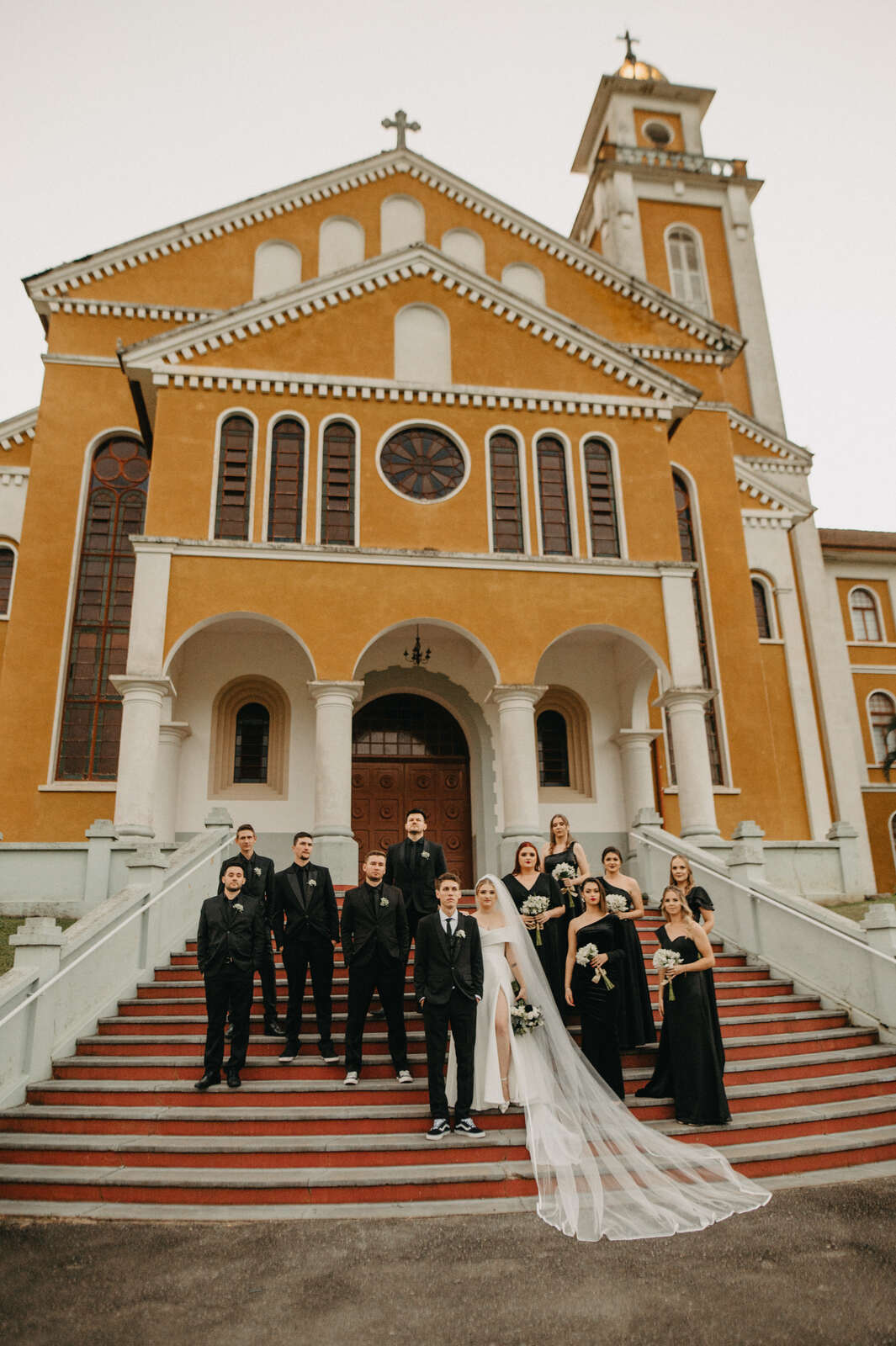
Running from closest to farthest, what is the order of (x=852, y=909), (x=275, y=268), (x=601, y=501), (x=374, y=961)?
1. (x=374, y=961)
2. (x=852, y=909)
3. (x=601, y=501)
4. (x=275, y=268)

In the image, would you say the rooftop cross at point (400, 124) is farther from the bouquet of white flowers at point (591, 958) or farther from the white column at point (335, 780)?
the bouquet of white flowers at point (591, 958)

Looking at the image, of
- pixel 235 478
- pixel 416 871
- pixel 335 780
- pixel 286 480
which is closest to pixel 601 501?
pixel 286 480

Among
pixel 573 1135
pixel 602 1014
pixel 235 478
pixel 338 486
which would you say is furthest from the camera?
pixel 338 486

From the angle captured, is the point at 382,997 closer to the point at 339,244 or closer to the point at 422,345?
the point at 422,345

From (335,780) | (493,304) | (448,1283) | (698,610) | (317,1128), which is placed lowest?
(448,1283)

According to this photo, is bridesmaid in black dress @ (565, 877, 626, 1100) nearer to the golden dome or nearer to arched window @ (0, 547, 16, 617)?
arched window @ (0, 547, 16, 617)

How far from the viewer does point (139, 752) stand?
537 inches

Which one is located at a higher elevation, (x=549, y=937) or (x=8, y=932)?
(x=8, y=932)

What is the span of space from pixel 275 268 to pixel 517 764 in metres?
13.1

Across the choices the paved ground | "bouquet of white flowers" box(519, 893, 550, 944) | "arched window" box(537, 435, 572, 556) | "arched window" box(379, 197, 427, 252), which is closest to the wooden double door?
"arched window" box(537, 435, 572, 556)

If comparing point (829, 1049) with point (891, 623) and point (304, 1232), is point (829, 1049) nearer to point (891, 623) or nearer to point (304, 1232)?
point (304, 1232)

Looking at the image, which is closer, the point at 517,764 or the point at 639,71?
the point at 517,764

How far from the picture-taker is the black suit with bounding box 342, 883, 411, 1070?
24.9 feet

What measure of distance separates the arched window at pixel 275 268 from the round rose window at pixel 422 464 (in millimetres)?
6675
